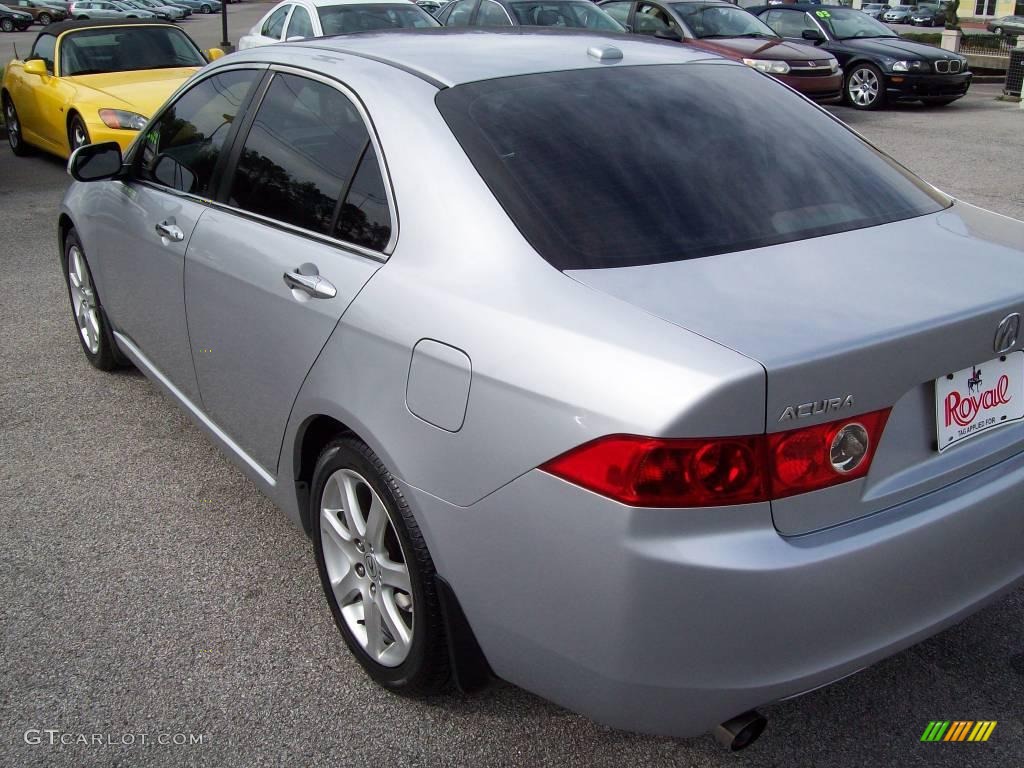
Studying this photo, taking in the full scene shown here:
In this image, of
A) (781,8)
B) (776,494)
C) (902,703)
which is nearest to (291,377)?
(776,494)

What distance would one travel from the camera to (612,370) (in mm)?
1922

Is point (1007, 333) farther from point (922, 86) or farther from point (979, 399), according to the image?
point (922, 86)

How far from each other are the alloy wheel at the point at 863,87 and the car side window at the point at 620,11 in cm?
383

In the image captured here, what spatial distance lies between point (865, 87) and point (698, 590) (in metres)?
15.6

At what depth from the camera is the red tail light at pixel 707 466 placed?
6.13ft

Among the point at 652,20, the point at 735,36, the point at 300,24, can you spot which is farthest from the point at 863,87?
the point at 300,24

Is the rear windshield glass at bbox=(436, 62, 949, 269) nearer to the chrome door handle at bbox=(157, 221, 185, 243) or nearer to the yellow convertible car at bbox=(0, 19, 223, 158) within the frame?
the chrome door handle at bbox=(157, 221, 185, 243)

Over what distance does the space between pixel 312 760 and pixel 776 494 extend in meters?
1.36

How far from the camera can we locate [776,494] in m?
1.93

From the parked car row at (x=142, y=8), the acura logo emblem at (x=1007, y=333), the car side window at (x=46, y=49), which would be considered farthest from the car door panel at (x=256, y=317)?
the parked car row at (x=142, y=8)

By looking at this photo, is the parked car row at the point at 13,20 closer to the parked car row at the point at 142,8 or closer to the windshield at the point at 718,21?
the parked car row at the point at 142,8

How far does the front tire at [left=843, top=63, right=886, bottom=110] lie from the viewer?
15531mm

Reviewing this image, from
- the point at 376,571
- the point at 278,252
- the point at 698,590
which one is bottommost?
the point at 376,571

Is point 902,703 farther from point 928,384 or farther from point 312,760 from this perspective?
point 312,760
